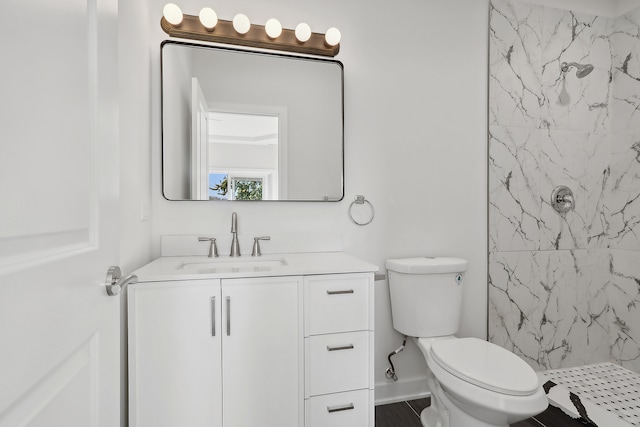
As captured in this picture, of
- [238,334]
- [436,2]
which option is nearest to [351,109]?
[436,2]

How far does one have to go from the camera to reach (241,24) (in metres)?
1.65

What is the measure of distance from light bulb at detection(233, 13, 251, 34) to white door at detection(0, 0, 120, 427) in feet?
3.28

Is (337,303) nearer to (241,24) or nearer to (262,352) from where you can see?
(262,352)

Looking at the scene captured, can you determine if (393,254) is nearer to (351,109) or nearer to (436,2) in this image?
(351,109)

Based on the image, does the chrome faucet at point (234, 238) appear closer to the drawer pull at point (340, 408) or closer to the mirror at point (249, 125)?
the mirror at point (249, 125)

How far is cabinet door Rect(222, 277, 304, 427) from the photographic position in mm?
1272

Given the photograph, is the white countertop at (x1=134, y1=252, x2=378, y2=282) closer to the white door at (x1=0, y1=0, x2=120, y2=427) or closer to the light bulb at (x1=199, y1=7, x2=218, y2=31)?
the white door at (x1=0, y1=0, x2=120, y2=427)

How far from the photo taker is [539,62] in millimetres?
2195

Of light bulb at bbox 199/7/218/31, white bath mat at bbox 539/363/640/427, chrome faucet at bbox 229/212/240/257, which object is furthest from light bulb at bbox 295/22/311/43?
white bath mat at bbox 539/363/640/427

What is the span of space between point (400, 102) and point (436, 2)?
68 centimetres

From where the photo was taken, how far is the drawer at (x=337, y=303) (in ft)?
4.46

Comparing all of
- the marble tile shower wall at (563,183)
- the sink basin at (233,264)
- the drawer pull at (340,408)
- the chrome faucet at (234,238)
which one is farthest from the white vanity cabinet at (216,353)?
the marble tile shower wall at (563,183)

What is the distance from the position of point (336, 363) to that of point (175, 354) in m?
0.64

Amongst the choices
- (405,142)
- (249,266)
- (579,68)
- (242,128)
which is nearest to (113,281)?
(249,266)
